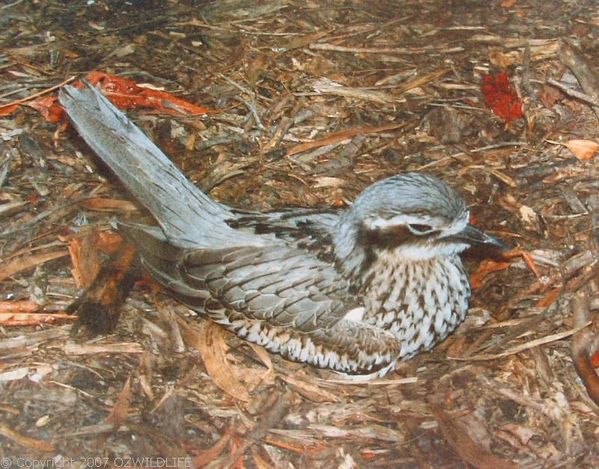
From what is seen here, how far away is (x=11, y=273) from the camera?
515 centimetres

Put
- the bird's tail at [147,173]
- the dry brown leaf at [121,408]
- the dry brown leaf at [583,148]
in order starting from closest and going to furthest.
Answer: the dry brown leaf at [121,408] < the bird's tail at [147,173] < the dry brown leaf at [583,148]

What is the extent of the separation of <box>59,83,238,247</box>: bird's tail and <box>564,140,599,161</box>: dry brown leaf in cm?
202

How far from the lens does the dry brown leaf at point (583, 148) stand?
5672 millimetres

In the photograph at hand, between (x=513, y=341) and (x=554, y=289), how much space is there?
397 millimetres

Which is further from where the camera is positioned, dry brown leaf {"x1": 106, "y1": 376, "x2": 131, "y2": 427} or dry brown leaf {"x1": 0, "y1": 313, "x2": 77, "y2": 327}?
dry brown leaf {"x1": 0, "y1": 313, "x2": 77, "y2": 327}

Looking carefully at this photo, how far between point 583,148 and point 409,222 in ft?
5.37

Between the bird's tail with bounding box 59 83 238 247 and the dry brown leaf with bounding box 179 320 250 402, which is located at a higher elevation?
the bird's tail with bounding box 59 83 238 247

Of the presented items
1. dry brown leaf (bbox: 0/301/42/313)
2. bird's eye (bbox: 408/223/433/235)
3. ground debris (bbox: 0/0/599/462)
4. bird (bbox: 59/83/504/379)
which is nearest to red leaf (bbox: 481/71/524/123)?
ground debris (bbox: 0/0/599/462)

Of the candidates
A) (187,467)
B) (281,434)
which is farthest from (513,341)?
(187,467)

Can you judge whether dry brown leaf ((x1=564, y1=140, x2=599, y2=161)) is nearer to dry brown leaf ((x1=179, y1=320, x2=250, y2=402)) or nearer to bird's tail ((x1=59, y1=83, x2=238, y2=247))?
bird's tail ((x1=59, y1=83, x2=238, y2=247))

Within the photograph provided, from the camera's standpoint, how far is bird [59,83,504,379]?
478 cm

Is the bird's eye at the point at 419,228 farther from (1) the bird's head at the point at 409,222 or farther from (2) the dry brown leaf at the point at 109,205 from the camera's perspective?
(2) the dry brown leaf at the point at 109,205

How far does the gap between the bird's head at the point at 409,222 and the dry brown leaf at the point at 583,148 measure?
1.18 meters

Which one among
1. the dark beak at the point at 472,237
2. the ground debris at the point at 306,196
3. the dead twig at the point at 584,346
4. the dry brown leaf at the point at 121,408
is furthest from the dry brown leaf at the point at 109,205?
the dead twig at the point at 584,346
